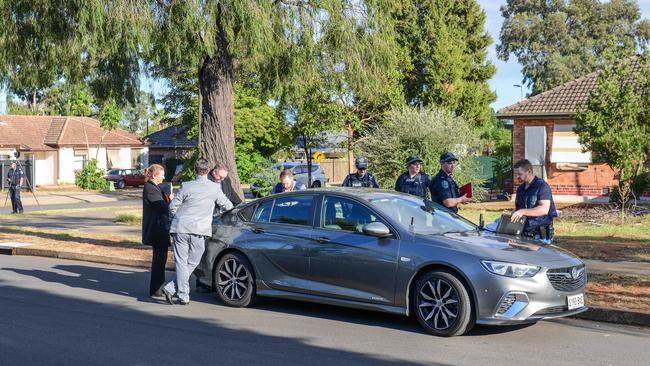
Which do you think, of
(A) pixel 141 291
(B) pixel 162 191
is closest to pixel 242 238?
(B) pixel 162 191

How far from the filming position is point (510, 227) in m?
9.00

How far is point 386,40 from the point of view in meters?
17.1

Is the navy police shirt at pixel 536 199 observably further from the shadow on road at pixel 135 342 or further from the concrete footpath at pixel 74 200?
the concrete footpath at pixel 74 200

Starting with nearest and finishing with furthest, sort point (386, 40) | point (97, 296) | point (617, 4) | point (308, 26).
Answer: point (97, 296), point (308, 26), point (386, 40), point (617, 4)

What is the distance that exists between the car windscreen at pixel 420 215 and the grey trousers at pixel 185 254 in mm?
2158

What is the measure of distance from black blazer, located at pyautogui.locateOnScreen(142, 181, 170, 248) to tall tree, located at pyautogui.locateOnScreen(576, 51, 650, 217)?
14.7 m

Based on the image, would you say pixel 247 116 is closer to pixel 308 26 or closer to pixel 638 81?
pixel 638 81

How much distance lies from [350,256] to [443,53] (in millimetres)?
39224

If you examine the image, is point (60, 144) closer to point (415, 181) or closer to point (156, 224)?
point (415, 181)

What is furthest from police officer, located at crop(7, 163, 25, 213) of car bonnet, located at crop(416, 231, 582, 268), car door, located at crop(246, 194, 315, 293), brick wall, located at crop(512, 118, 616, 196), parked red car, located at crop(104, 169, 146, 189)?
parked red car, located at crop(104, 169, 146, 189)

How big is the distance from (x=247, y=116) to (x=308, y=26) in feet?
73.7

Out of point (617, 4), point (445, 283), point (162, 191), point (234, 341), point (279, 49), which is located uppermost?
point (617, 4)

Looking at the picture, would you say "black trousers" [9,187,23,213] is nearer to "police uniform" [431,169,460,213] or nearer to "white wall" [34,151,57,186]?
"police uniform" [431,169,460,213]

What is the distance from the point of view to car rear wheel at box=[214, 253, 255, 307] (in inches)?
364
